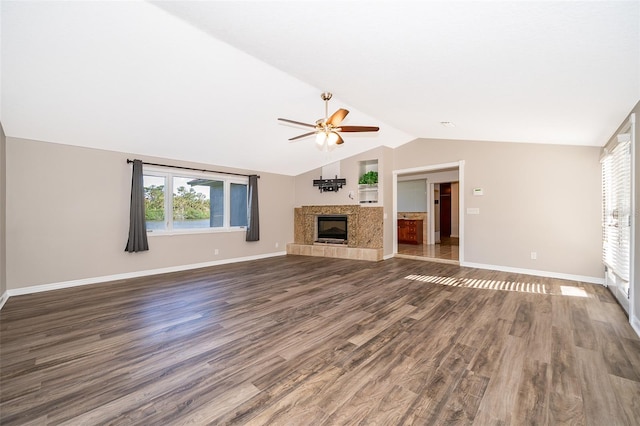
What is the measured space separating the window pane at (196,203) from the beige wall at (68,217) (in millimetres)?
429

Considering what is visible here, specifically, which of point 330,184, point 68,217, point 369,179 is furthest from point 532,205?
point 68,217

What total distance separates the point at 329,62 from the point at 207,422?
9.85 feet

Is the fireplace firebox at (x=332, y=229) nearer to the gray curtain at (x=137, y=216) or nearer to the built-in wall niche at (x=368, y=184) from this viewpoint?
the built-in wall niche at (x=368, y=184)

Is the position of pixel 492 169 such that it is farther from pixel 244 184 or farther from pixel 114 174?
pixel 114 174

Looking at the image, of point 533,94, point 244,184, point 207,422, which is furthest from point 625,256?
point 244,184

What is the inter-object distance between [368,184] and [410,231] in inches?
118

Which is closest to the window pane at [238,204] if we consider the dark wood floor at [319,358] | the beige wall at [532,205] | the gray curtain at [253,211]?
the gray curtain at [253,211]

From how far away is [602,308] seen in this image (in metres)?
3.27

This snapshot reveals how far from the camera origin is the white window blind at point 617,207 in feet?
10.1

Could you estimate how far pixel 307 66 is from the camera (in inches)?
110

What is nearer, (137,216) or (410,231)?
(137,216)

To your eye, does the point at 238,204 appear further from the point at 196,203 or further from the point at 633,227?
the point at 633,227

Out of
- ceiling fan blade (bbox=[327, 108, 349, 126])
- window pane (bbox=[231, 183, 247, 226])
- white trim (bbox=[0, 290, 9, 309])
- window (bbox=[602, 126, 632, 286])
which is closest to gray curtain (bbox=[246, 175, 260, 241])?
window pane (bbox=[231, 183, 247, 226])

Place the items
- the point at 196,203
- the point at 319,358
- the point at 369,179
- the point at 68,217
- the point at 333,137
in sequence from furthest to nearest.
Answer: the point at 369,179
the point at 196,203
the point at 68,217
the point at 333,137
the point at 319,358
